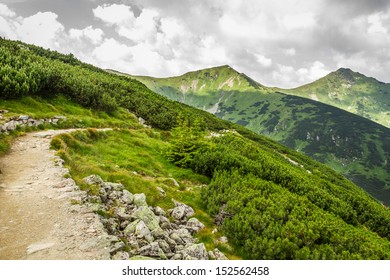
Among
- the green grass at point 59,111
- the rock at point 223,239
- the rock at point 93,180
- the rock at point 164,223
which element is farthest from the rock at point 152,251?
the green grass at point 59,111

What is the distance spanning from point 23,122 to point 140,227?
1703 cm

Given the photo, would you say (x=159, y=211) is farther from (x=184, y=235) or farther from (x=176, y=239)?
(x=176, y=239)

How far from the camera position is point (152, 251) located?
32.2 ft

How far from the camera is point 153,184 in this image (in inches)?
675

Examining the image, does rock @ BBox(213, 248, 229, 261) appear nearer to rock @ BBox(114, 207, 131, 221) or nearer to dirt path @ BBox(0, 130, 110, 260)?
rock @ BBox(114, 207, 131, 221)

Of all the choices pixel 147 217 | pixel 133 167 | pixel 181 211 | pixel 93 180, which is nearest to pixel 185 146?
pixel 133 167

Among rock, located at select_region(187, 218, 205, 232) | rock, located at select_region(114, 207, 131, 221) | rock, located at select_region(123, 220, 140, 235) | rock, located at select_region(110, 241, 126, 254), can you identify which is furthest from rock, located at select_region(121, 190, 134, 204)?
rock, located at select_region(110, 241, 126, 254)

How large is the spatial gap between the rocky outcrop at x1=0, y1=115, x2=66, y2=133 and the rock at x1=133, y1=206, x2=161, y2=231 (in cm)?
1313

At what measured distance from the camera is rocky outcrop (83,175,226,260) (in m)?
9.84

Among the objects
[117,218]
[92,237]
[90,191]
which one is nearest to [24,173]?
[90,191]

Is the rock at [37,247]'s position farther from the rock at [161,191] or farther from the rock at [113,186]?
the rock at [161,191]

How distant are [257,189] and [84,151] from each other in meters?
12.7

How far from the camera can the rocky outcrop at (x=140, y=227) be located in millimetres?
9836
